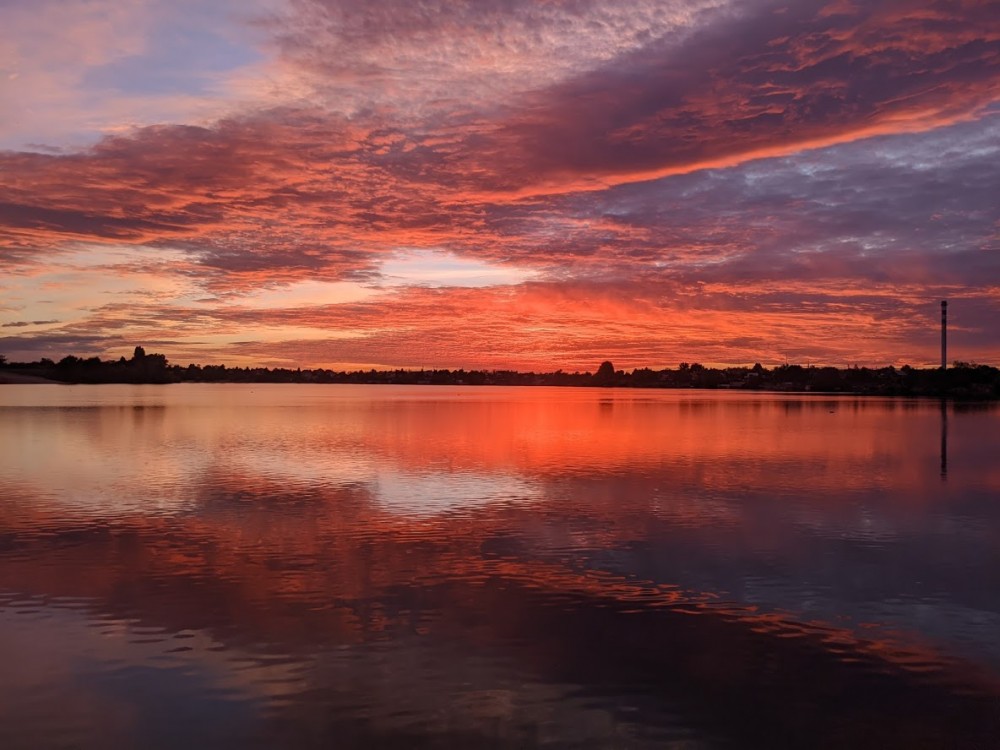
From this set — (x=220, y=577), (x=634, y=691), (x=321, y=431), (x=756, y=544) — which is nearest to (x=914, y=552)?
(x=756, y=544)

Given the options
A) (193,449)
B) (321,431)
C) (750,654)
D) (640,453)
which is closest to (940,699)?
(750,654)

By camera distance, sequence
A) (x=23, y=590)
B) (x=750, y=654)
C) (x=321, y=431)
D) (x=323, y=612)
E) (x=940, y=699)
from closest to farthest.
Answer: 1. (x=940, y=699)
2. (x=750, y=654)
3. (x=323, y=612)
4. (x=23, y=590)
5. (x=321, y=431)

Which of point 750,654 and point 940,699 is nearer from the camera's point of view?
point 940,699

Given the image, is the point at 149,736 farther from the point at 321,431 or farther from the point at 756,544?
the point at 321,431

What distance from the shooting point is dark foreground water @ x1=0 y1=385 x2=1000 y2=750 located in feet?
37.9

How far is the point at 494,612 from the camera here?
16.3 meters

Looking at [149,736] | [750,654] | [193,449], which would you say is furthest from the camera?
[193,449]

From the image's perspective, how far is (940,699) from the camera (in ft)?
40.2

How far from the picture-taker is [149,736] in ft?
36.2

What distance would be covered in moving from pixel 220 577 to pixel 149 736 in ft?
26.6

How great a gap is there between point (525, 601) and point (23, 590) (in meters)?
11.5

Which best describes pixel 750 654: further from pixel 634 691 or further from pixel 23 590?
pixel 23 590

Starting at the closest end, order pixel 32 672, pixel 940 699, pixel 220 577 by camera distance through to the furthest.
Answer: pixel 940 699, pixel 32 672, pixel 220 577

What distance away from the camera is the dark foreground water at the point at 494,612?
11555 millimetres
